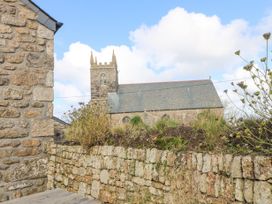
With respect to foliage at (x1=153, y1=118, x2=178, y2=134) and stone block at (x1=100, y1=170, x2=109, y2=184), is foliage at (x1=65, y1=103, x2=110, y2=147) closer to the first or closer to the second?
stone block at (x1=100, y1=170, x2=109, y2=184)

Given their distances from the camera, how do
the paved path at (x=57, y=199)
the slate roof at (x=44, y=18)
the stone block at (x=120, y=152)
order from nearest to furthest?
the stone block at (x=120, y=152) → the paved path at (x=57, y=199) → the slate roof at (x=44, y=18)

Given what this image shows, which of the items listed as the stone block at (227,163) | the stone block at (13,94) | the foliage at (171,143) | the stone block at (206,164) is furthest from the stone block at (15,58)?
the stone block at (227,163)

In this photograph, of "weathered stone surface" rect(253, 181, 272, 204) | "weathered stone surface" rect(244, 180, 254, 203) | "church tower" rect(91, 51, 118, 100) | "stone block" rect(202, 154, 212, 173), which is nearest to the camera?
"weathered stone surface" rect(253, 181, 272, 204)

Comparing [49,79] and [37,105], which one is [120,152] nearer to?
[37,105]

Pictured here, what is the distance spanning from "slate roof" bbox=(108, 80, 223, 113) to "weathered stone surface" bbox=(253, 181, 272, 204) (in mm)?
37660

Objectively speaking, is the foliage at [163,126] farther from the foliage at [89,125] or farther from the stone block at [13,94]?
the stone block at [13,94]

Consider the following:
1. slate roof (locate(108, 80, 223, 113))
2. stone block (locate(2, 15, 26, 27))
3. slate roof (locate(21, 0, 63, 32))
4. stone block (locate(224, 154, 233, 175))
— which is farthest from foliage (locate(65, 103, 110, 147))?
slate roof (locate(108, 80, 223, 113))

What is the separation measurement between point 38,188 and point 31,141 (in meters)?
0.86

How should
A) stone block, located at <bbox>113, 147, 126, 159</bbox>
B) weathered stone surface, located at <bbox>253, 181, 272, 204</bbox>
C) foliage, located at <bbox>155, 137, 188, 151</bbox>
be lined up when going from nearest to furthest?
1. weathered stone surface, located at <bbox>253, 181, 272, 204</bbox>
2. foliage, located at <bbox>155, 137, 188, 151</bbox>
3. stone block, located at <bbox>113, 147, 126, 159</bbox>

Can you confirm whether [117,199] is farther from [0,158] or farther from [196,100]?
[196,100]

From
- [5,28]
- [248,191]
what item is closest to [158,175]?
[248,191]

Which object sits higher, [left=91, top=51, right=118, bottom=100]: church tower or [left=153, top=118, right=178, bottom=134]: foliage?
[left=91, top=51, right=118, bottom=100]: church tower

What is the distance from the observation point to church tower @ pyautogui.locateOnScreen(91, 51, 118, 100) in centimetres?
4544

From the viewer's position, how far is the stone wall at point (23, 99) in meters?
5.68
